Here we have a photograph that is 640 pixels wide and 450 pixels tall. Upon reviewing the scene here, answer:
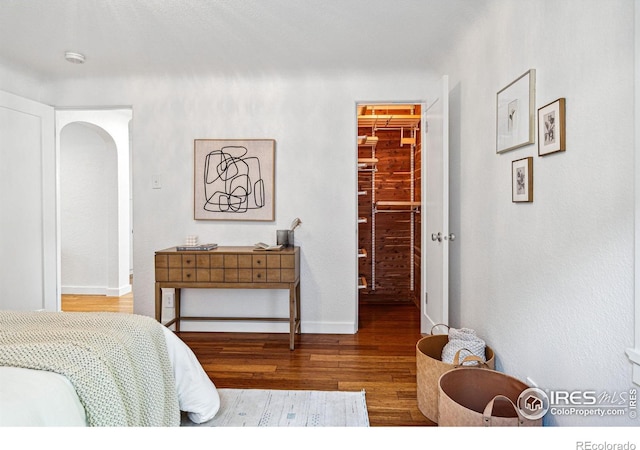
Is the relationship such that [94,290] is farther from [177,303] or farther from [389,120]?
[389,120]

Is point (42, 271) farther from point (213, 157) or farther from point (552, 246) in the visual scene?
point (552, 246)

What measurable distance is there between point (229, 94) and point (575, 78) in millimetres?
2854

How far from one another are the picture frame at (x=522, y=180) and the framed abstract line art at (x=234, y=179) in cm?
213

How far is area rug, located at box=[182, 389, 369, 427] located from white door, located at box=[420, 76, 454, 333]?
93 centimetres

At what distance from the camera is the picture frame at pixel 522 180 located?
6.38 feet

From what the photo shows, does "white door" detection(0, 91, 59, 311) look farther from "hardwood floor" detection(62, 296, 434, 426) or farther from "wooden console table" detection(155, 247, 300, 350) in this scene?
"hardwood floor" detection(62, 296, 434, 426)

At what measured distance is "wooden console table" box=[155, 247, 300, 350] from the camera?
10.8 ft

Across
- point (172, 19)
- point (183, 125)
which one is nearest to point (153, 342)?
point (172, 19)

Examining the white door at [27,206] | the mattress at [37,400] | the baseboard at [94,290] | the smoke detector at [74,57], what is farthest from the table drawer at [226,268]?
the baseboard at [94,290]

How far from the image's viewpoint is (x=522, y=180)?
201 centimetres

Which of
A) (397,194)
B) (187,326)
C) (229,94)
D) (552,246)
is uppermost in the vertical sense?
(229,94)

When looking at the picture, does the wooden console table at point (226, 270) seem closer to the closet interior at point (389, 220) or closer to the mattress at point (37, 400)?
the closet interior at point (389, 220)

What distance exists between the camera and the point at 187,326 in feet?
12.5

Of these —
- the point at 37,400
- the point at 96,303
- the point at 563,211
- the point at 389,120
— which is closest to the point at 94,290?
the point at 96,303
